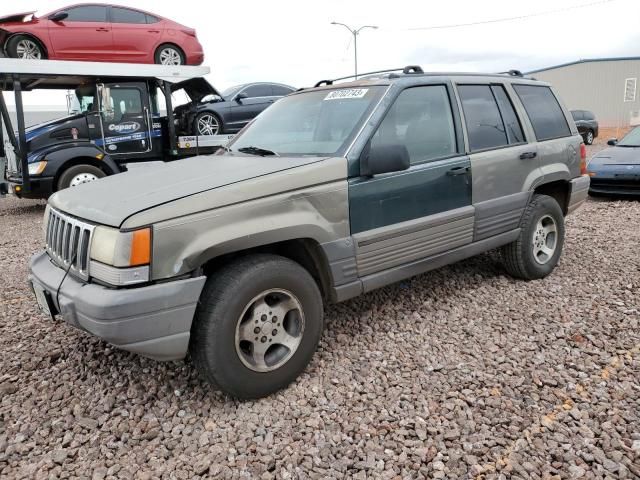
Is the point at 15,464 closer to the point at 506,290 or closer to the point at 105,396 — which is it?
the point at 105,396

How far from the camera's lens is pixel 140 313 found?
2406 millimetres

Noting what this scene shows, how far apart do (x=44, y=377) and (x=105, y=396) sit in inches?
21.0

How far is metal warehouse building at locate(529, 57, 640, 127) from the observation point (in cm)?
3972

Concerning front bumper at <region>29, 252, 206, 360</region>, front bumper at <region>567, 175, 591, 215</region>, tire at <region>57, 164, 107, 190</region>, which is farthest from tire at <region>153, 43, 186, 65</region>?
front bumper at <region>29, 252, 206, 360</region>

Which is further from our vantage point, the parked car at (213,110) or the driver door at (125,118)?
the parked car at (213,110)

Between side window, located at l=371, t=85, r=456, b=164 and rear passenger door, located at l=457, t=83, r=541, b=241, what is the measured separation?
0.20 meters

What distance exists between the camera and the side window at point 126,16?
10.0 m

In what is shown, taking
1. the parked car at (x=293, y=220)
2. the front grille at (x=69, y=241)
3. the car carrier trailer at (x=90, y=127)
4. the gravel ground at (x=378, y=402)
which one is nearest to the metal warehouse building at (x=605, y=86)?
the car carrier trailer at (x=90, y=127)

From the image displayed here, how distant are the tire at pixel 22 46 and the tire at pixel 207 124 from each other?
3132 mm

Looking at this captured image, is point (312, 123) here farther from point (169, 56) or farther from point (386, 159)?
point (169, 56)

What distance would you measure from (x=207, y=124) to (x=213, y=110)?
0.33 metres

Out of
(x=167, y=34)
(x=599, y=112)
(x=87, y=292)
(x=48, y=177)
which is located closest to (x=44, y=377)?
(x=87, y=292)

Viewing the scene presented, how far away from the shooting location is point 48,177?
8.70m

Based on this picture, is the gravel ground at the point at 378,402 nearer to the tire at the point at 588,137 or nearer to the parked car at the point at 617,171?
the parked car at the point at 617,171
